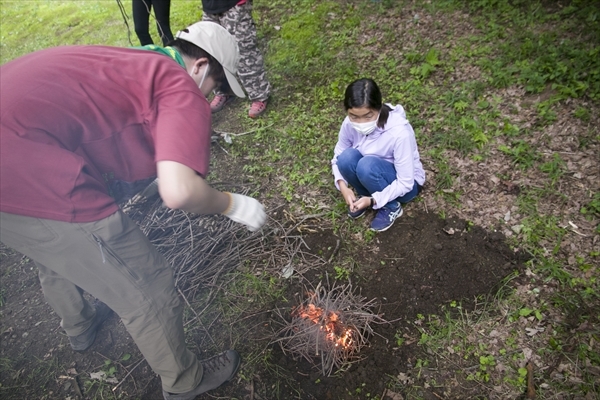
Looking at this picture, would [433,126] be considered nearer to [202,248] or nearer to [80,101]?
[202,248]

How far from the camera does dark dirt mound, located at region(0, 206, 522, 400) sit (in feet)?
7.54

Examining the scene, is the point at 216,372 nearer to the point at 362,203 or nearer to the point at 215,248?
the point at 215,248

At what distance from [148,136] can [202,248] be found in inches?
58.1

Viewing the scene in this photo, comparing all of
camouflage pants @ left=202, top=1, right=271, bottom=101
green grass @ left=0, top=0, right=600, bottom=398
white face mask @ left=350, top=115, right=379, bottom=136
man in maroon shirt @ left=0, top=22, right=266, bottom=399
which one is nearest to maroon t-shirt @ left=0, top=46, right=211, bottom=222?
man in maroon shirt @ left=0, top=22, right=266, bottom=399

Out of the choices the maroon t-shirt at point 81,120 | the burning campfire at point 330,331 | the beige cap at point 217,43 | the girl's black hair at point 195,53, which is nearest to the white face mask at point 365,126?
the beige cap at point 217,43

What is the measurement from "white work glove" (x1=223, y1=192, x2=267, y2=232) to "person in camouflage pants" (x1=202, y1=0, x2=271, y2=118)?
69.7 inches

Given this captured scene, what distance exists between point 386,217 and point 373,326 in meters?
0.87

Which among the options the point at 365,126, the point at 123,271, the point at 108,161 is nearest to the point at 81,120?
the point at 108,161

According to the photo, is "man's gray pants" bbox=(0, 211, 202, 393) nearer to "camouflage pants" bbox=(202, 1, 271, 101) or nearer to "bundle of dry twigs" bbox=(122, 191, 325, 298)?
"bundle of dry twigs" bbox=(122, 191, 325, 298)

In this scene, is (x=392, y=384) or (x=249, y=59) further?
(x=249, y=59)

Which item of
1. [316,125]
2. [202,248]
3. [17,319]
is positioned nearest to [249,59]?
[316,125]

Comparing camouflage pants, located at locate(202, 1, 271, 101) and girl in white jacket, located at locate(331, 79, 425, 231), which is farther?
camouflage pants, located at locate(202, 1, 271, 101)

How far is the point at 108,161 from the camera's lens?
1729mm

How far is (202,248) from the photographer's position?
3.00m
